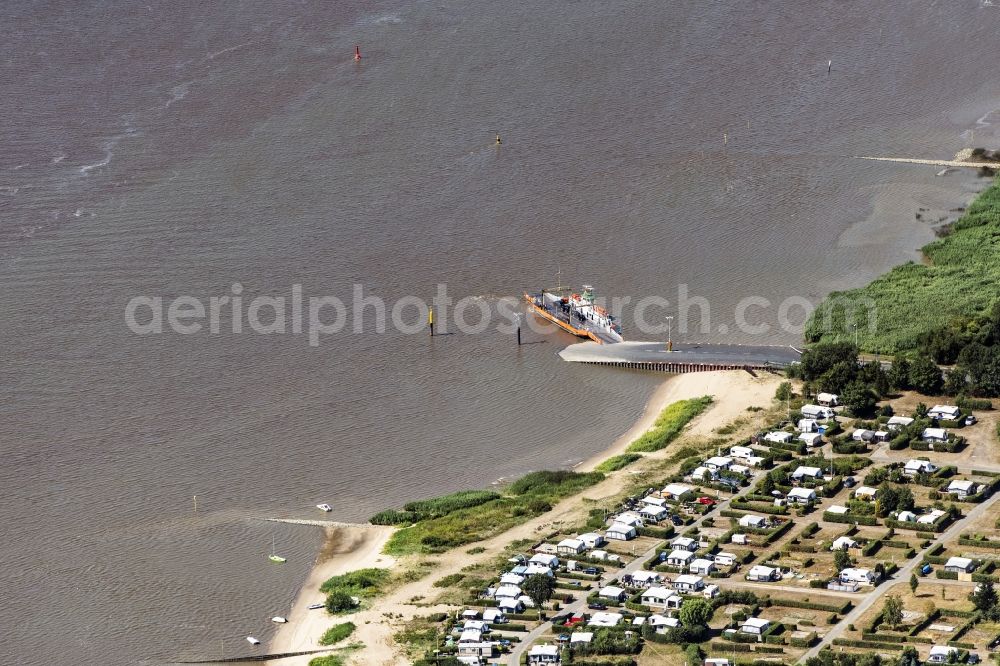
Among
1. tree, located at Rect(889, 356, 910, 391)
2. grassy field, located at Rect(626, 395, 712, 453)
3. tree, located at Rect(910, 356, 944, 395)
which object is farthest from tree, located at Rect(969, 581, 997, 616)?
tree, located at Rect(889, 356, 910, 391)

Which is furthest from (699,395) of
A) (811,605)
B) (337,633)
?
(337,633)

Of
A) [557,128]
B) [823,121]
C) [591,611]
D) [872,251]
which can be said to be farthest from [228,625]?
[823,121]

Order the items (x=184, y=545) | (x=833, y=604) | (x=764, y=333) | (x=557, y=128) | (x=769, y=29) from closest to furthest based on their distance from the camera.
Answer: (x=833, y=604), (x=184, y=545), (x=764, y=333), (x=557, y=128), (x=769, y=29)

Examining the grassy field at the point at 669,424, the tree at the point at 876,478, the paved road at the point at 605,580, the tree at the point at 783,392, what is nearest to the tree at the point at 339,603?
the paved road at the point at 605,580

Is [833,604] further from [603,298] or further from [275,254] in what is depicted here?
[275,254]

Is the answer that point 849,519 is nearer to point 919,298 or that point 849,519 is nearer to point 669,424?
point 669,424

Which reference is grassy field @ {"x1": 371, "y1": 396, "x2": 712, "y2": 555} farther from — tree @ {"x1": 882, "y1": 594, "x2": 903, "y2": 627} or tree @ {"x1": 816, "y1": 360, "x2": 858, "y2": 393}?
tree @ {"x1": 882, "y1": 594, "x2": 903, "y2": 627}
